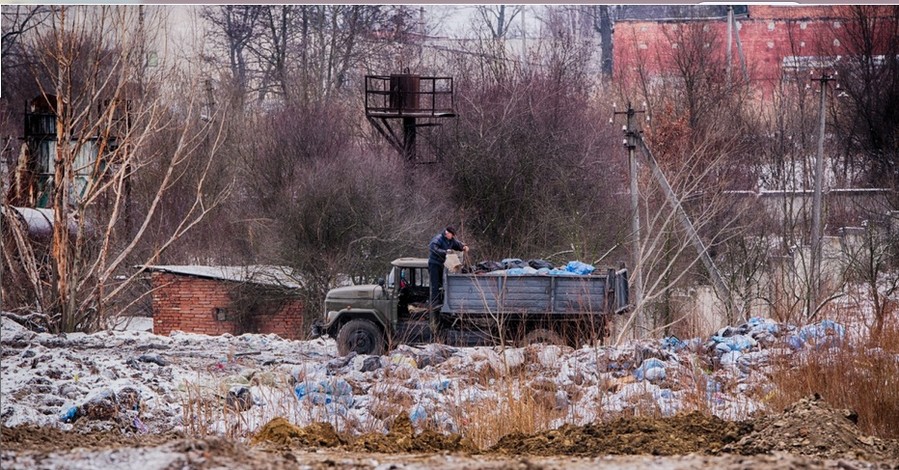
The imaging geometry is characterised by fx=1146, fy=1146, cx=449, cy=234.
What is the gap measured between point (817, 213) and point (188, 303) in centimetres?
539

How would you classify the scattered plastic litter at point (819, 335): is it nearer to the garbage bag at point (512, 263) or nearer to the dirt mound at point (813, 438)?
the dirt mound at point (813, 438)

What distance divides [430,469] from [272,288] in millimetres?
5153

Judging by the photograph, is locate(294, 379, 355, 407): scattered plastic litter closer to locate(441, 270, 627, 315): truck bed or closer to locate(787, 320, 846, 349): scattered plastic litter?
locate(441, 270, 627, 315): truck bed

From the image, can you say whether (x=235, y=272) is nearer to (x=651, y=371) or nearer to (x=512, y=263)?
(x=512, y=263)

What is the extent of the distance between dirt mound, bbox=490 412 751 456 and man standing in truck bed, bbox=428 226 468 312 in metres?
2.42

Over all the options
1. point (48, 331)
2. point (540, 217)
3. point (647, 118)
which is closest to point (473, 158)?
point (540, 217)

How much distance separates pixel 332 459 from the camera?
5672 millimetres

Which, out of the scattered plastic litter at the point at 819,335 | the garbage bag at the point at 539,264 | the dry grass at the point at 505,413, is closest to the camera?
the dry grass at the point at 505,413

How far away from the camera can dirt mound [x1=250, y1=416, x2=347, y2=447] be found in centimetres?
715

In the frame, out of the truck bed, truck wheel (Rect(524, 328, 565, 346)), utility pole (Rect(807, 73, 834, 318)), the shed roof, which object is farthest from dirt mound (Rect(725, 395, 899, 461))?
the shed roof

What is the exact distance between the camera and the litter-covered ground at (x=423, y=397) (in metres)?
7.00

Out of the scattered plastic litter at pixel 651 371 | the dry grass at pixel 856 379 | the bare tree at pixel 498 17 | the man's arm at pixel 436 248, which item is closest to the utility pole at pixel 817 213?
the dry grass at pixel 856 379

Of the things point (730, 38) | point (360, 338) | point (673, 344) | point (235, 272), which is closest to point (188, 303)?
point (235, 272)

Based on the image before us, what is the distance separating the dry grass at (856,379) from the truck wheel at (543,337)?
76.4 inches
